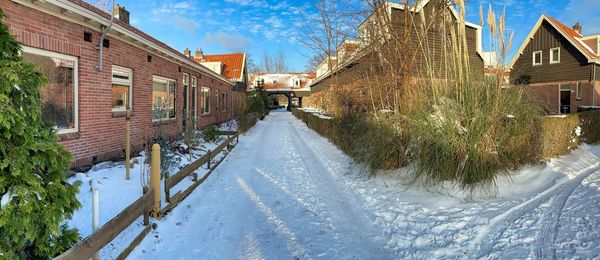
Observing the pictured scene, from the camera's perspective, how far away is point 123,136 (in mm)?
7891

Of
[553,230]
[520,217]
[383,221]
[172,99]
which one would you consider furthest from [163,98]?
[553,230]

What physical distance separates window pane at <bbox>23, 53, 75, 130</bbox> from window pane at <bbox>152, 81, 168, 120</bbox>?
2.62 metres

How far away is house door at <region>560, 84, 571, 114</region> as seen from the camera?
872 inches

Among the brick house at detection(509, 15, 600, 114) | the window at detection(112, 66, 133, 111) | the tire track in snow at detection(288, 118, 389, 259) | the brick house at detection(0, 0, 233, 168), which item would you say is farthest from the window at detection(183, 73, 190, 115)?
the brick house at detection(509, 15, 600, 114)

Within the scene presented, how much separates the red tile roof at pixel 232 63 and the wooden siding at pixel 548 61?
22.8 metres

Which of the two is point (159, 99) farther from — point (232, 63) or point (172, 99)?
point (232, 63)

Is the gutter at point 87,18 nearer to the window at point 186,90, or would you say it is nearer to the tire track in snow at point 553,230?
the window at point 186,90

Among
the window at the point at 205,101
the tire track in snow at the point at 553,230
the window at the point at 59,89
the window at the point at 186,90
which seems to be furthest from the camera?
the window at the point at 205,101

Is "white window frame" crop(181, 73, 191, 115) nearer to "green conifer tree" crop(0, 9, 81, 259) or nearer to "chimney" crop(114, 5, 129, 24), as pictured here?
"chimney" crop(114, 5, 129, 24)

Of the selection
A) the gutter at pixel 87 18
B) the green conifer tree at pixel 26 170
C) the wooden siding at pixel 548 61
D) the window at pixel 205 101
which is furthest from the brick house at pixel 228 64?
the green conifer tree at pixel 26 170

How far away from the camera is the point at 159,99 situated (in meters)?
10.3

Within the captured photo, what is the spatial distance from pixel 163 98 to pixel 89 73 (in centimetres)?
Result: 401

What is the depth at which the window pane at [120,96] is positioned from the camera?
7.74 meters

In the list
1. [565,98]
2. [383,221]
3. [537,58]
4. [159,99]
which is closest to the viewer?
[383,221]
